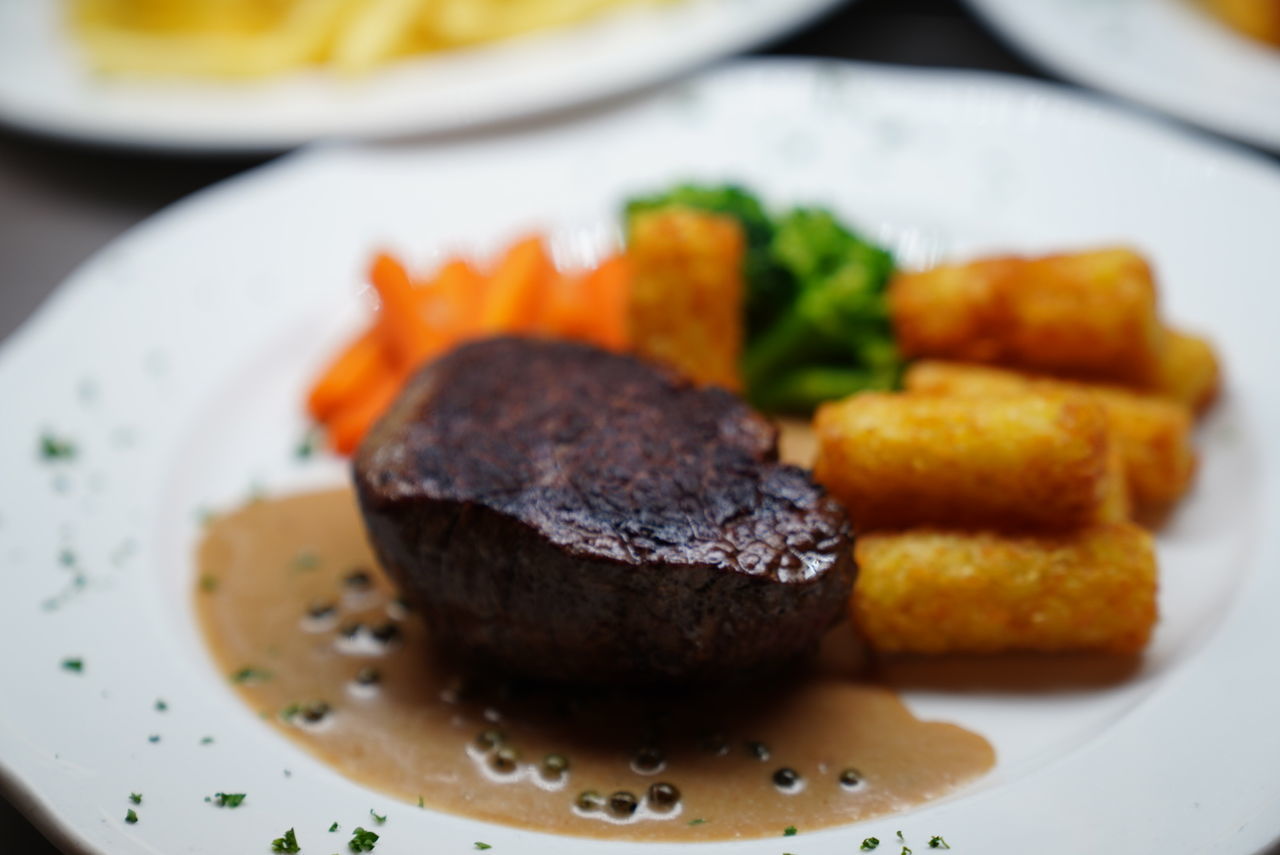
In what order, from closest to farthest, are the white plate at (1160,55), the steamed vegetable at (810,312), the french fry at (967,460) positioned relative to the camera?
the french fry at (967,460)
the steamed vegetable at (810,312)
the white plate at (1160,55)

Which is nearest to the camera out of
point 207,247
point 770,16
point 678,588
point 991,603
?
point 678,588

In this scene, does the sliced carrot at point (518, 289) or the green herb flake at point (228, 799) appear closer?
the green herb flake at point (228, 799)

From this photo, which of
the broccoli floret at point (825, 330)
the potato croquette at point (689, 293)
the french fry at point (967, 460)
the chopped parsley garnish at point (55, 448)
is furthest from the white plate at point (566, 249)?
the potato croquette at point (689, 293)

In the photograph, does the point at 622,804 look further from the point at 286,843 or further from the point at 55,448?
the point at 55,448

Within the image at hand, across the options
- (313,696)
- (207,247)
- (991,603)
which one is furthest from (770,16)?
(313,696)

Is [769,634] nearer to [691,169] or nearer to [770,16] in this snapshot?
[691,169]

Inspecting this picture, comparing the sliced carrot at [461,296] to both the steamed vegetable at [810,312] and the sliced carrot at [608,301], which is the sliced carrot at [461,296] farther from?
the steamed vegetable at [810,312]

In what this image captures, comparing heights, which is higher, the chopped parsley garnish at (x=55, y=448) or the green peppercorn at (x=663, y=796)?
the chopped parsley garnish at (x=55, y=448)
